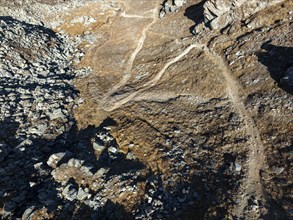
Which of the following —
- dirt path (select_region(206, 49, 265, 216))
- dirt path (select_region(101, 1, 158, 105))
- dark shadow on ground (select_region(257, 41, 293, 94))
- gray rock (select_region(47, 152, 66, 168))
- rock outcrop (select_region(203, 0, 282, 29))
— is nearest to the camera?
dirt path (select_region(206, 49, 265, 216))

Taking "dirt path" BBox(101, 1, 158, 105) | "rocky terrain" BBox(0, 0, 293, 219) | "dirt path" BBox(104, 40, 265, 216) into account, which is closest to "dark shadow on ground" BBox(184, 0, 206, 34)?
"rocky terrain" BBox(0, 0, 293, 219)

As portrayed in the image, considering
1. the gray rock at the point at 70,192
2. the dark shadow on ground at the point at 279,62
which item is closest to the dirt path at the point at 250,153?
the dark shadow on ground at the point at 279,62

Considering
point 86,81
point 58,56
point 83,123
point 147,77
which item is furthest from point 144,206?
point 58,56

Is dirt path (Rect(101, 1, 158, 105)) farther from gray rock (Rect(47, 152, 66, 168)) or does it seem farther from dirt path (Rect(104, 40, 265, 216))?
gray rock (Rect(47, 152, 66, 168))


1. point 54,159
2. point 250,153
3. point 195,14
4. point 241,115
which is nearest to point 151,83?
point 241,115

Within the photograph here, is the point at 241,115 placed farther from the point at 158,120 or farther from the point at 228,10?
the point at 228,10

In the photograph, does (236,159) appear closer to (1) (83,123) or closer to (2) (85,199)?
(2) (85,199)
